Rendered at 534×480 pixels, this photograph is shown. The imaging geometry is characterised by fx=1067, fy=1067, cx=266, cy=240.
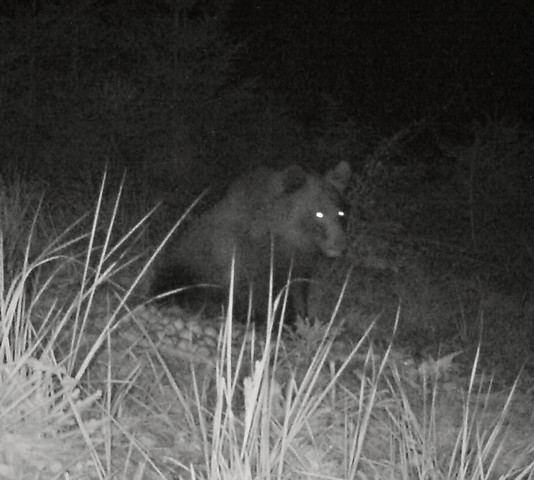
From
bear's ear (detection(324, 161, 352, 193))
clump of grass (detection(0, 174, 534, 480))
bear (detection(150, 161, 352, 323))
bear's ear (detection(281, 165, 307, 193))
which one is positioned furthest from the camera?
bear's ear (detection(324, 161, 352, 193))

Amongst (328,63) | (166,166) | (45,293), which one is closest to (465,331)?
(45,293)

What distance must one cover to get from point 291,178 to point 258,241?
50 cm

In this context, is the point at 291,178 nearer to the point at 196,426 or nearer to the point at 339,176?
the point at 339,176

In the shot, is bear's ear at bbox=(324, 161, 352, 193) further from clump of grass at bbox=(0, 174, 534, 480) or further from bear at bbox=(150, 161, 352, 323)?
clump of grass at bbox=(0, 174, 534, 480)

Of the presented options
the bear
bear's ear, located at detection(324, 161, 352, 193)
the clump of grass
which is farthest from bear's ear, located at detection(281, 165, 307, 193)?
the clump of grass

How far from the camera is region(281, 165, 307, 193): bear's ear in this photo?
7387mm

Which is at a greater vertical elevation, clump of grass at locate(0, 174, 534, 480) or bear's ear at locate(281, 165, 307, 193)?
bear's ear at locate(281, 165, 307, 193)

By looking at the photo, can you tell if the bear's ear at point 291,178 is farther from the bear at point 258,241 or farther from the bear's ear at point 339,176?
the bear's ear at point 339,176

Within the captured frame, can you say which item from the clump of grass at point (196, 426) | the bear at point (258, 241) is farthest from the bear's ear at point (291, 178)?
the clump of grass at point (196, 426)

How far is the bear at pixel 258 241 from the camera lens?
7.17 metres

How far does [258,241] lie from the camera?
7.31 m

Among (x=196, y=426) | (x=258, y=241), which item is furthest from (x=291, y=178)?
(x=196, y=426)

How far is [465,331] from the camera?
23.4ft

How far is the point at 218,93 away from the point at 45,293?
30.2ft
